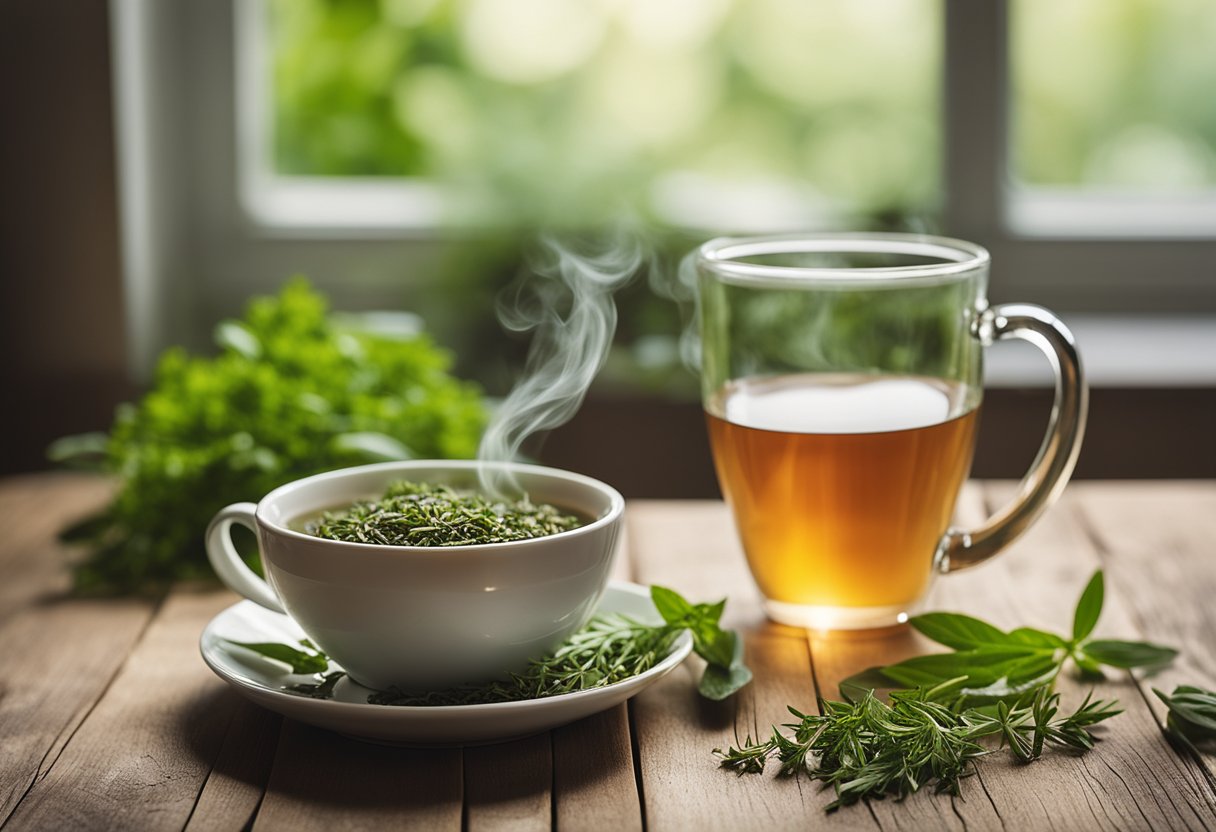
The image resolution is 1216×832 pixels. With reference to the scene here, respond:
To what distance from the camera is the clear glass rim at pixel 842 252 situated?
97cm

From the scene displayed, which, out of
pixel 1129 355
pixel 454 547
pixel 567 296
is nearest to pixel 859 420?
pixel 454 547

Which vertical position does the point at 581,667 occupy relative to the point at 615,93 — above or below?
below

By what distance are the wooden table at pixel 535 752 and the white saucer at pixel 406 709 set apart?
2cm

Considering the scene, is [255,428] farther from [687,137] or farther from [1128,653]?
[687,137]

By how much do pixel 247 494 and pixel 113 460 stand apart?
16 centimetres

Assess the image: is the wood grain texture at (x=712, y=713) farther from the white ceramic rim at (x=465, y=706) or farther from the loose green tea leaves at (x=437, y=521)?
the loose green tea leaves at (x=437, y=521)

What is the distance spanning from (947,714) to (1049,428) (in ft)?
0.92

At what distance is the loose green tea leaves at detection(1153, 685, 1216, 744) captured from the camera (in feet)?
2.76

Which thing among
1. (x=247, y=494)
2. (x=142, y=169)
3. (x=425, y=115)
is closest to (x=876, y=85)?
(x=425, y=115)

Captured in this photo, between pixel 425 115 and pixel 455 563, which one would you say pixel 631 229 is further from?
pixel 455 563

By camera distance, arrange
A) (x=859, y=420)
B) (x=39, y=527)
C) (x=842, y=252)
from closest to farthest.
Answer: (x=859, y=420)
(x=842, y=252)
(x=39, y=527)

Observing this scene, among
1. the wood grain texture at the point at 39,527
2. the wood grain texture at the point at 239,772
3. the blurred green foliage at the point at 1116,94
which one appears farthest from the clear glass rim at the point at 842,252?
the blurred green foliage at the point at 1116,94

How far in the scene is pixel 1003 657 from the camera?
3.04 feet

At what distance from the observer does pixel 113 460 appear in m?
1.28
